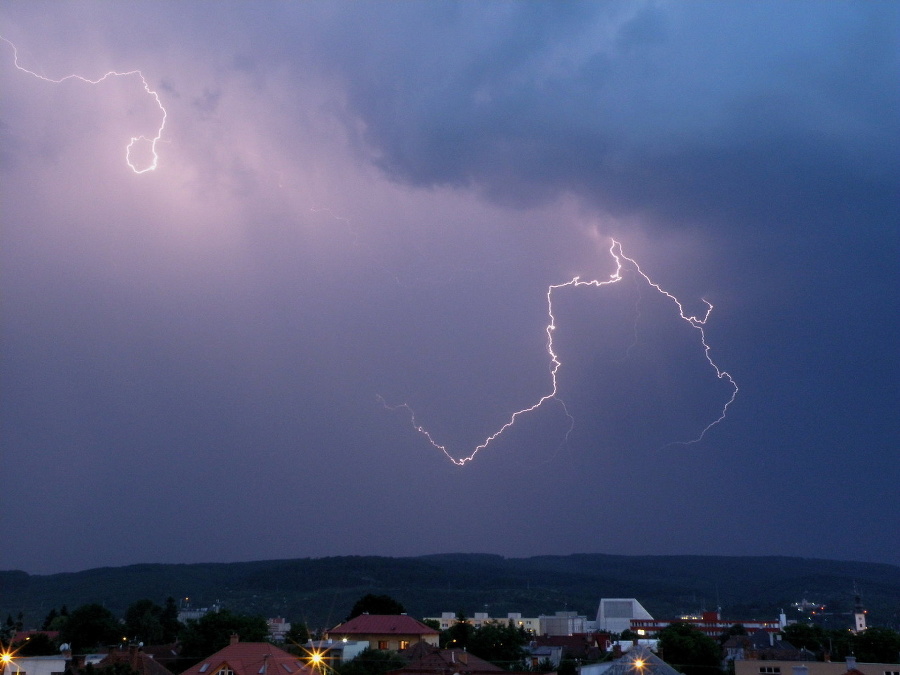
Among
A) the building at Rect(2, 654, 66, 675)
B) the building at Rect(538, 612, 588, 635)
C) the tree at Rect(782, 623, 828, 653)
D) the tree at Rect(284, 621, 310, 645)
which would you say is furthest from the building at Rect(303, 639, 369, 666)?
the building at Rect(538, 612, 588, 635)

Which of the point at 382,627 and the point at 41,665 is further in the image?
the point at 382,627

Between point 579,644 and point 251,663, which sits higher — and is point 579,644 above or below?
below

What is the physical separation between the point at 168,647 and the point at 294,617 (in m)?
90.1

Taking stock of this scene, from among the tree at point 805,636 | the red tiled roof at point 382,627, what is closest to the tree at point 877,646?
the tree at point 805,636

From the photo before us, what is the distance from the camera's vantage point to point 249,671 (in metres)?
41.1

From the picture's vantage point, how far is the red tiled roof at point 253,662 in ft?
135

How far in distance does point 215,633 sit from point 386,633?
54.3 feet

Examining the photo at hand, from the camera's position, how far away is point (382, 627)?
6800 cm

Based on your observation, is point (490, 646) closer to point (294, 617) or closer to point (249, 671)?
point (249, 671)

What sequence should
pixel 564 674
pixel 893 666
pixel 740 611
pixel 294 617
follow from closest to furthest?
pixel 893 666 → pixel 564 674 → pixel 294 617 → pixel 740 611

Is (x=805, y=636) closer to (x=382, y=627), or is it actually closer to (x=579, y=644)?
(x=579, y=644)

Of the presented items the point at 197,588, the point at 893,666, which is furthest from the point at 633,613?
the point at 197,588

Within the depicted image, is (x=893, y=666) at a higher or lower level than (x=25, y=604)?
higher

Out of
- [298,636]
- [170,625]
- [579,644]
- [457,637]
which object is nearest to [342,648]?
[298,636]
